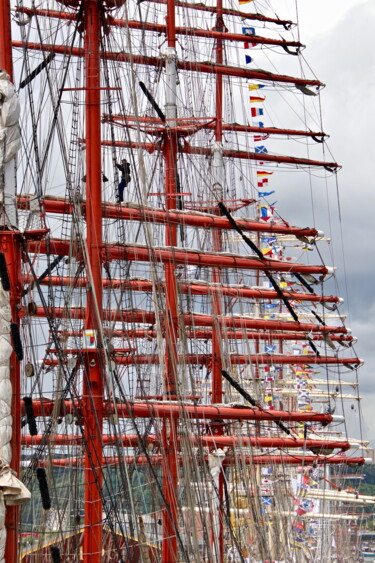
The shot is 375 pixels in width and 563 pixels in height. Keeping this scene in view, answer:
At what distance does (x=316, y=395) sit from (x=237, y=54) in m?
38.0

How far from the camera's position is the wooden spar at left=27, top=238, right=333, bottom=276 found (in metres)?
28.9

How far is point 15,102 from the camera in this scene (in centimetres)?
1839

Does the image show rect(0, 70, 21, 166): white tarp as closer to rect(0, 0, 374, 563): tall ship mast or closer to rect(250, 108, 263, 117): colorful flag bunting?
rect(0, 0, 374, 563): tall ship mast

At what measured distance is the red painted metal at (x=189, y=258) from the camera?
28041 mm

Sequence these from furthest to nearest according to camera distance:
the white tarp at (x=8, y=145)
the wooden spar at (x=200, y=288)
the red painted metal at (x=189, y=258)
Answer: the red painted metal at (x=189, y=258) < the wooden spar at (x=200, y=288) < the white tarp at (x=8, y=145)

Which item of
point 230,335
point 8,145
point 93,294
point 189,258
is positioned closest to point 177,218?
point 189,258

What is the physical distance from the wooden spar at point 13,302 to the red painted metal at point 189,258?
8.64 m

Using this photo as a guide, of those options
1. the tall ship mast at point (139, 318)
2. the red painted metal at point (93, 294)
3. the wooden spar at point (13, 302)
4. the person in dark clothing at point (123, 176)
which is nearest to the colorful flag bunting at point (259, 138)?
the tall ship mast at point (139, 318)

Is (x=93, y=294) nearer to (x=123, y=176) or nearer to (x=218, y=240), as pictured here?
(x=123, y=176)

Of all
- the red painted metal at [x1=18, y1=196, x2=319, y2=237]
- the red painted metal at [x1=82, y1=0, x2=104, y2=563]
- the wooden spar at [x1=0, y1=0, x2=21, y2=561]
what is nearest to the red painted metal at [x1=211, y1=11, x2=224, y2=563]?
the red painted metal at [x1=18, y1=196, x2=319, y2=237]

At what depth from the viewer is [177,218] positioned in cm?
3653

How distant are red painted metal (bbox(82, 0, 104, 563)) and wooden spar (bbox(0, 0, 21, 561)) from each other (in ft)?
19.4

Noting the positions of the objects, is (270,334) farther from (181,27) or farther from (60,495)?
(60,495)

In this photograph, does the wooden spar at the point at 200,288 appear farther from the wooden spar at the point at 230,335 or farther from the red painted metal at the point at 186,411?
the red painted metal at the point at 186,411
